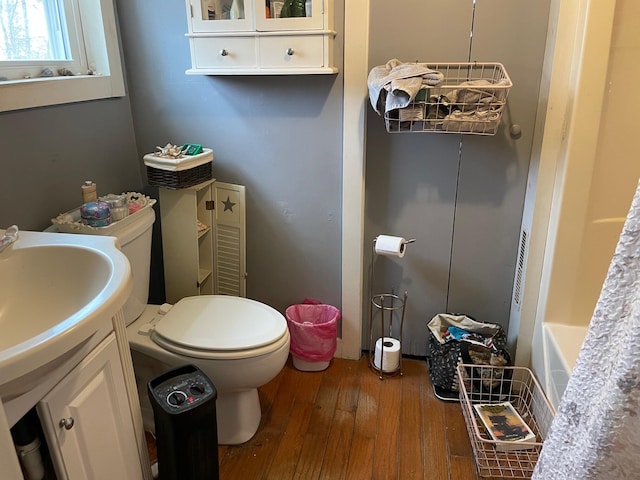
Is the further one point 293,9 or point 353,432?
point 353,432

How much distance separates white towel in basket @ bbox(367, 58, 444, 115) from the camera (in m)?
1.59

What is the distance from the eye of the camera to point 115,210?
1.67 metres

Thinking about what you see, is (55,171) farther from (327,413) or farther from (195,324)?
(327,413)

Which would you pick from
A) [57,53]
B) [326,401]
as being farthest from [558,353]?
[57,53]

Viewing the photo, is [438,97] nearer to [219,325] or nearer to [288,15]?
[288,15]

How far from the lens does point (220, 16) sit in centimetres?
183

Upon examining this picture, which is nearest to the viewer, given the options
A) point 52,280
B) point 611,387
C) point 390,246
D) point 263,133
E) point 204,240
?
point 611,387

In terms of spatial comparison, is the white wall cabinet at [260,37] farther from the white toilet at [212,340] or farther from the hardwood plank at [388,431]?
the hardwood plank at [388,431]

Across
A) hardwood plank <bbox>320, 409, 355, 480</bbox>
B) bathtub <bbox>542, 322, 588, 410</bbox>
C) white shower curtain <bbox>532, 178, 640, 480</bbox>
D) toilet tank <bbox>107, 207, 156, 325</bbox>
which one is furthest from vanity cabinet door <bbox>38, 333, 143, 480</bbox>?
bathtub <bbox>542, 322, 588, 410</bbox>

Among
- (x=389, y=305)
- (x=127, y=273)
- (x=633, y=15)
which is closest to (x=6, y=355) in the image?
(x=127, y=273)

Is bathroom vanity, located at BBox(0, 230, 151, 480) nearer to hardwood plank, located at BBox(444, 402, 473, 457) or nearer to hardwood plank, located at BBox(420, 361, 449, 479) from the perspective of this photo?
hardwood plank, located at BBox(420, 361, 449, 479)

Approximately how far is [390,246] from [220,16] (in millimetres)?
1064

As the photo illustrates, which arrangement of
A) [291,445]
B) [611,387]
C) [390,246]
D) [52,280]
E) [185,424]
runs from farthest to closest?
[390,246] < [291,445] < [185,424] < [52,280] < [611,387]

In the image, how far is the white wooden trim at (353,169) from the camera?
182 cm
